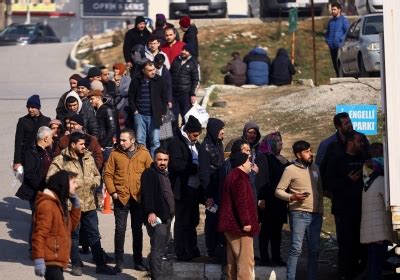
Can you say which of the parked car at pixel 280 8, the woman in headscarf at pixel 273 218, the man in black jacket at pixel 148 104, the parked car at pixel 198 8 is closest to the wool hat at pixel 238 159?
the woman in headscarf at pixel 273 218

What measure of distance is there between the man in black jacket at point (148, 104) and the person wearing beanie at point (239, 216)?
433 cm

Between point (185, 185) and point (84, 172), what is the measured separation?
1.25m

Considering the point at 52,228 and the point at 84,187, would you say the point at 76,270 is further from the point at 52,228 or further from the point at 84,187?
the point at 52,228

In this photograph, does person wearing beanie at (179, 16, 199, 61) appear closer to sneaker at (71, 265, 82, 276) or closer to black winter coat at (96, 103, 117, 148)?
black winter coat at (96, 103, 117, 148)

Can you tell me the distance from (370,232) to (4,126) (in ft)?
38.6

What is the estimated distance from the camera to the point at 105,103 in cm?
1677

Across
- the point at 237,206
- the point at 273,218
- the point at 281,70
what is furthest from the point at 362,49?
the point at 237,206

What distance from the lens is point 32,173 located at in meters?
14.5

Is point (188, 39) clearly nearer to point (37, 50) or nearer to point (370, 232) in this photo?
point (370, 232)

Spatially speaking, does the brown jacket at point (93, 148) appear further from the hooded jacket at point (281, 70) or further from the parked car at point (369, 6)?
the parked car at point (369, 6)

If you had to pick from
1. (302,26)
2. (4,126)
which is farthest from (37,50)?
(4,126)

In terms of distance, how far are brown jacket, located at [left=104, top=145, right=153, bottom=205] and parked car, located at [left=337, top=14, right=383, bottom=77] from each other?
11.6 meters

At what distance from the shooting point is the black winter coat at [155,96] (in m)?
17.1

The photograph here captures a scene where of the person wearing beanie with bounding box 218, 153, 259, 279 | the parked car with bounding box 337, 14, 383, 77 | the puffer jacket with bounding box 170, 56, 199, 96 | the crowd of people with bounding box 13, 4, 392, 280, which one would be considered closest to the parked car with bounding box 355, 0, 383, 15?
the parked car with bounding box 337, 14, 383, 77
